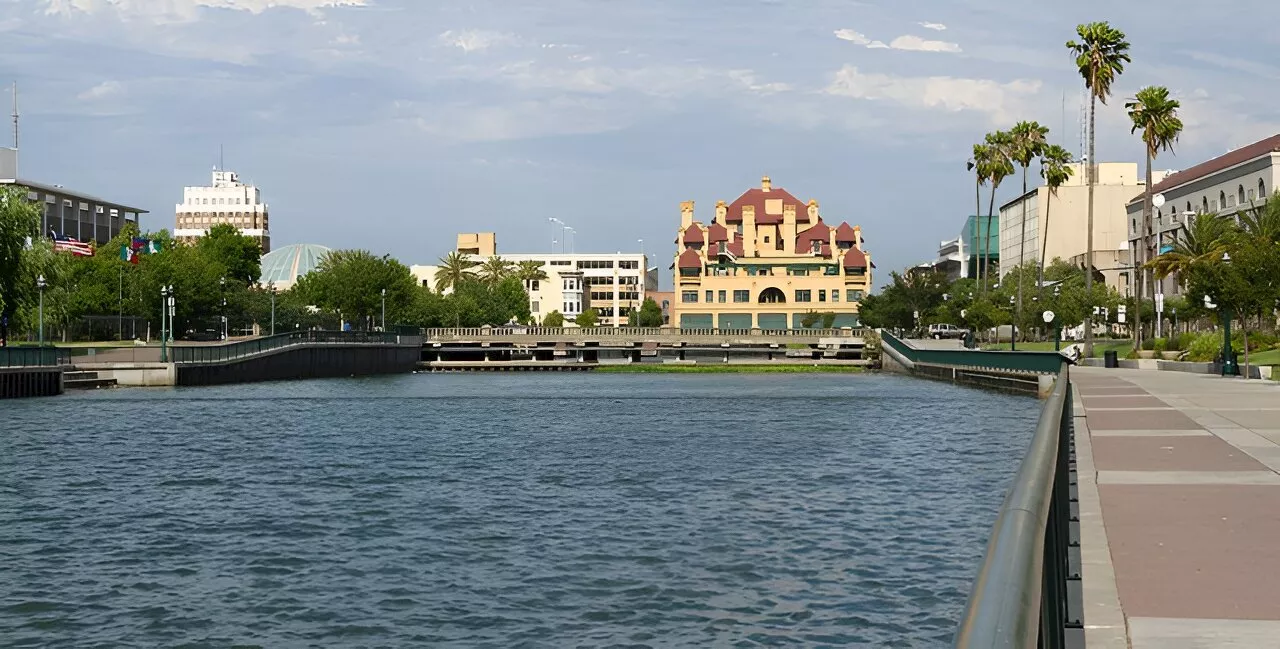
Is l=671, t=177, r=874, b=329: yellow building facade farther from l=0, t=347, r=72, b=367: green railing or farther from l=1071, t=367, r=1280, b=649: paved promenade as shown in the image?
l=1071, t=367, r=1280, b=649: paved promenade

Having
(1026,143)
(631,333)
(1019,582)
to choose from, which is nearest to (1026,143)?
(1026,143)

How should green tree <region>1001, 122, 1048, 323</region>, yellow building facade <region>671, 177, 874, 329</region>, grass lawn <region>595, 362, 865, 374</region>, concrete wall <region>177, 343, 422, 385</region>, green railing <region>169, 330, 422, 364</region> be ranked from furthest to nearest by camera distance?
yellow building facade <region>671, 177, 874, 329</region>, grass lawn <region>595, 362, 865, 374</region>, green tree <region>1001, 122, 1048, 323</region>, concrete wall <region>177, 343, 422, 385</region>, green railing <region>169, 330, 422, 364</region>

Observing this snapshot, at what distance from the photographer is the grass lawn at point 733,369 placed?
13362cm

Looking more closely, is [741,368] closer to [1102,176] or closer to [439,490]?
[1102,176]

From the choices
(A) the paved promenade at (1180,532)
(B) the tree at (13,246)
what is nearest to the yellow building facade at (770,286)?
(B) the tree at (13,246)

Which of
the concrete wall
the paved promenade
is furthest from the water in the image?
the concrete wall

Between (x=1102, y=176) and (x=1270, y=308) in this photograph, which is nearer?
(x=1270, y=308)

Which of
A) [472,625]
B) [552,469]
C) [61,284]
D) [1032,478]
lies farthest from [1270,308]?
[61,284]

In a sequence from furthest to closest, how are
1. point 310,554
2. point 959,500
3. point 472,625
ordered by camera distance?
point 959,500
point 310,554
point 472,625

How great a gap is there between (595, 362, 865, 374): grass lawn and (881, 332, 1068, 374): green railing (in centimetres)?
2067

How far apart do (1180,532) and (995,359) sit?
6449 cm

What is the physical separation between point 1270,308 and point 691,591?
48.8 m

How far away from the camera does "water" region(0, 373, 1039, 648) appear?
17.0m

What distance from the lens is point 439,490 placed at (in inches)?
1225
